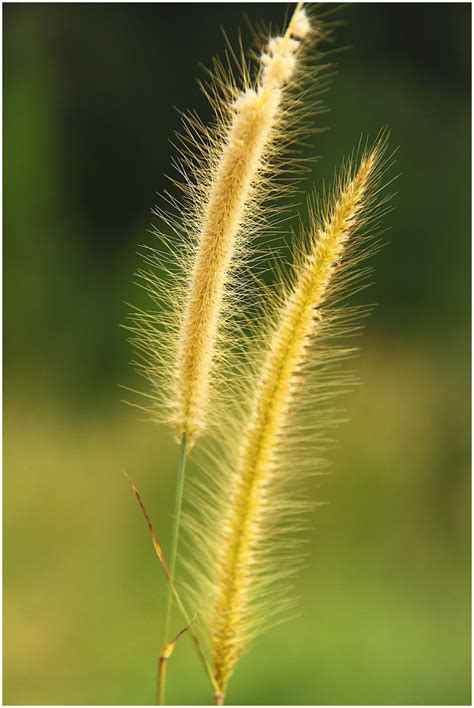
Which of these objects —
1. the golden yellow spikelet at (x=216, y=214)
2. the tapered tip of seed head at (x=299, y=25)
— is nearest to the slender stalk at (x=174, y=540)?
the golden yellow spikelet at (x=216, y=214)

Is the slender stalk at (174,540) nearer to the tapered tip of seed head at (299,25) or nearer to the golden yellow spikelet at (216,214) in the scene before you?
the golden yellow spikelet at (216,214)

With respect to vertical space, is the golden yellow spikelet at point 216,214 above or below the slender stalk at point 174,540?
above

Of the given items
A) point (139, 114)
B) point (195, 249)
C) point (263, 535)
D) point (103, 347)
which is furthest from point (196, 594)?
point (139, 114)

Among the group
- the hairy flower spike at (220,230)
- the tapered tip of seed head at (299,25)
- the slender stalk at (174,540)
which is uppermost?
the tapered tip of seed head at (299,25)

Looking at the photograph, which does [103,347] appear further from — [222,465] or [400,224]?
[222,465]

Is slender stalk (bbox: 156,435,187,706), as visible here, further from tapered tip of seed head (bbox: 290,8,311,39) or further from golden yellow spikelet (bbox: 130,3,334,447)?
tapered tip of seed head (bbox: 290,8,311,39)

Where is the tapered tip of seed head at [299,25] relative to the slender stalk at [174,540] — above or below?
above
